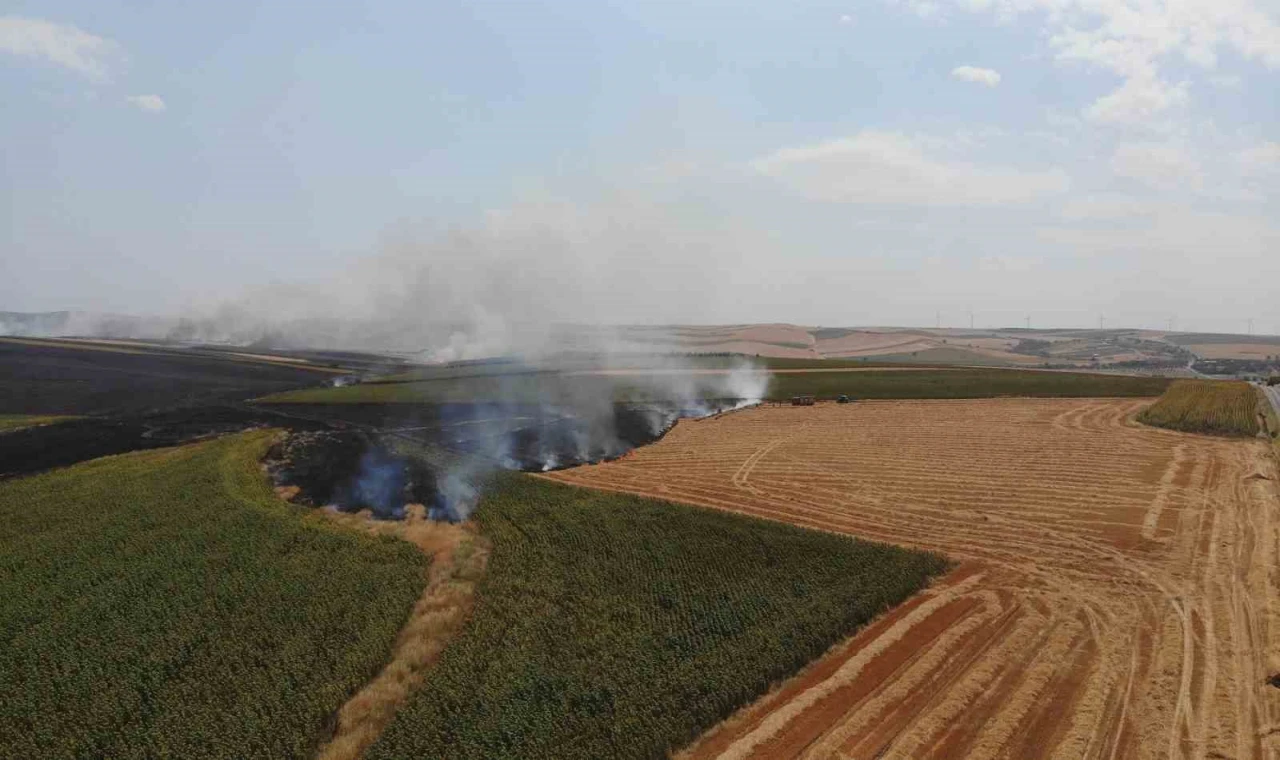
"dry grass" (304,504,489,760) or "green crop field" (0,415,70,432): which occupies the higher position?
"green crop field" (0,415,70,432)

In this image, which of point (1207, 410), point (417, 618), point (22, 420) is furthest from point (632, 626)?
point (22, 420)

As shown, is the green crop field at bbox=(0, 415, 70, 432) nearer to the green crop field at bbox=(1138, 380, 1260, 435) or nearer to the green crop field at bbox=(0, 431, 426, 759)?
the green crop field at bbox=(0, 431, 426, 759)

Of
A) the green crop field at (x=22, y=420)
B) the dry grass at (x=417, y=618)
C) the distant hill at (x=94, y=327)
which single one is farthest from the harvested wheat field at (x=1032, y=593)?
the distant hill at (x=94, y=327)

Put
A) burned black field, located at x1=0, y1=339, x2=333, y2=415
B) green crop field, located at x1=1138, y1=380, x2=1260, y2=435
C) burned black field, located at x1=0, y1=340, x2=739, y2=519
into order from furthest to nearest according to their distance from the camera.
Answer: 1. burned black field, located at x1=0, y1=339, x2=333, y2=415
2. green crop field, located at x1=1138, y1=380, x2=1260, y2=435
3. burned black field, located at x1=0, y1=340, x2=739, y2=519

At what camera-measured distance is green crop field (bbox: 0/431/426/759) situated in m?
17.1

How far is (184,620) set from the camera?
73.7 feet

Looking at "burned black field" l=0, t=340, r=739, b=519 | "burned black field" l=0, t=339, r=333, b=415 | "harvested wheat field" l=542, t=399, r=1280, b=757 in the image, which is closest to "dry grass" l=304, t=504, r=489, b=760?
"burned black field" l=0, t=340, r=739, b=519

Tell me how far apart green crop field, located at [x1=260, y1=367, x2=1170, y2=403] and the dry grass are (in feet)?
139

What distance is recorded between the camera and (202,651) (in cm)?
2058

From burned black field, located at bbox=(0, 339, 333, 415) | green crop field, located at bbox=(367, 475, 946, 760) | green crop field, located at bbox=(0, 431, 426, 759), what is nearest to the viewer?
green crop field, located at bbox=(367, 475, 946, 760)

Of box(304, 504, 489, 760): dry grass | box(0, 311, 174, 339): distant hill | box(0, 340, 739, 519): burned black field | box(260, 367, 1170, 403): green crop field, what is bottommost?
box(304, 504, 489, 760): dry grass

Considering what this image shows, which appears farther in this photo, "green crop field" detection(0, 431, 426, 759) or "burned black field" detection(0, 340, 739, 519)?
"burned black field" detection(0, 340, 739, 519)

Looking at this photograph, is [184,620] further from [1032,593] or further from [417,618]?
[1032,593]

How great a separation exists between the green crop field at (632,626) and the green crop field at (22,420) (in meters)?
55.8
